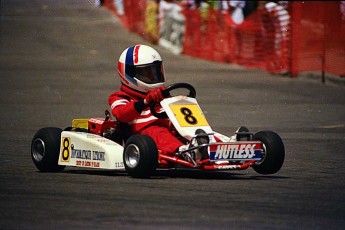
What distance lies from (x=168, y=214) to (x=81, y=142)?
8.70 ft

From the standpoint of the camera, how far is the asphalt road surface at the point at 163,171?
7.24m

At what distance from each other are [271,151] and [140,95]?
140cm

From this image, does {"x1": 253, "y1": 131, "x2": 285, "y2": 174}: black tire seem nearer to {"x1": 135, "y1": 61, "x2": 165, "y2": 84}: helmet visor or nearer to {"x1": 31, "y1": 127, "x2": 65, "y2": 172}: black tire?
{"x1": 135, "y1": 61, "x2": 165, "y2": 84}: helmet visor

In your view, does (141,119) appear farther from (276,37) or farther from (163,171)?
(276,37)

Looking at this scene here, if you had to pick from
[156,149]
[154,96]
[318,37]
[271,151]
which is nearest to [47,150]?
[154,96]

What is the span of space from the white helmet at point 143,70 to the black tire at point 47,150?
824mm

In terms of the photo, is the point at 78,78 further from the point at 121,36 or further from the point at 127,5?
the point at 127,5

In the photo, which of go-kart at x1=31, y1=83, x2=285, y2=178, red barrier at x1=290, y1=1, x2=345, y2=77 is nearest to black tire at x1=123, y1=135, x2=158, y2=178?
go-kart at x1=31, y1=83, x2=285, y2=178

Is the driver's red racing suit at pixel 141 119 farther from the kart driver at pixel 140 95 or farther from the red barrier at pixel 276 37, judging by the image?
the red barrier at pixel 276 37

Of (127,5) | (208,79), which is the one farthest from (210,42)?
(127,5)

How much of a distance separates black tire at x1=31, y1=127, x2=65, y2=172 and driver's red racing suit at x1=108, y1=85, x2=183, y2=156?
0.62 metres

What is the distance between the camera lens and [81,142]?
→ 981cm

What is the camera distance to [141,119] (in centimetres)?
976

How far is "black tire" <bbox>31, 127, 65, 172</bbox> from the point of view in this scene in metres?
9.93
